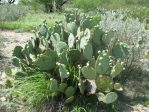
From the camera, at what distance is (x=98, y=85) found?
5.21m

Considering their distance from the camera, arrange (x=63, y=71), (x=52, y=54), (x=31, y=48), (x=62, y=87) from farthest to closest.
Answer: (x=31, y=48), (x=52, y=54), (x=62, y=87), (x=63, y=71)

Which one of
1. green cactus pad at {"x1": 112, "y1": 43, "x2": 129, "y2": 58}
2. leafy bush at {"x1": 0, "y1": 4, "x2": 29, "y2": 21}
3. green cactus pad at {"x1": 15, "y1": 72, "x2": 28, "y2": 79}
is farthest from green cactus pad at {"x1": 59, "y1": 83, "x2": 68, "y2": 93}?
leafy bush at {"x1": 0, "y1": 4, "x2": 29, "y2": 21}

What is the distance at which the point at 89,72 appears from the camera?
199 inches

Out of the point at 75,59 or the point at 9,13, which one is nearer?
the point at 75,59

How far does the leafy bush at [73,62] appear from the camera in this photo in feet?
16.9

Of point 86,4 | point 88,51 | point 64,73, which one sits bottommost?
point 86,4

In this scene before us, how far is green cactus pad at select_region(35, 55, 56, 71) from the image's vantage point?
5.36 m

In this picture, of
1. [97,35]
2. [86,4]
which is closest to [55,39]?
[97,35]

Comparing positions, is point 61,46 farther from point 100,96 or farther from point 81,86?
point 100,96

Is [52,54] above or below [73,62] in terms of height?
above

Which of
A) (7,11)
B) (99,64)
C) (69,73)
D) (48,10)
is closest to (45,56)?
(69,73)

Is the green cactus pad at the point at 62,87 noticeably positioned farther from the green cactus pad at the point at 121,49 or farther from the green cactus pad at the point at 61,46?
the green cactus pad at the point at 121,49

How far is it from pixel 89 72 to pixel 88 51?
0.39m

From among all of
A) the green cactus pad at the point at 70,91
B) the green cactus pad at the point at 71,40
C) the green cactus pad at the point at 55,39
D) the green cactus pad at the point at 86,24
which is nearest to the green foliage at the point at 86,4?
the green cactus pad at the point at 86,24
